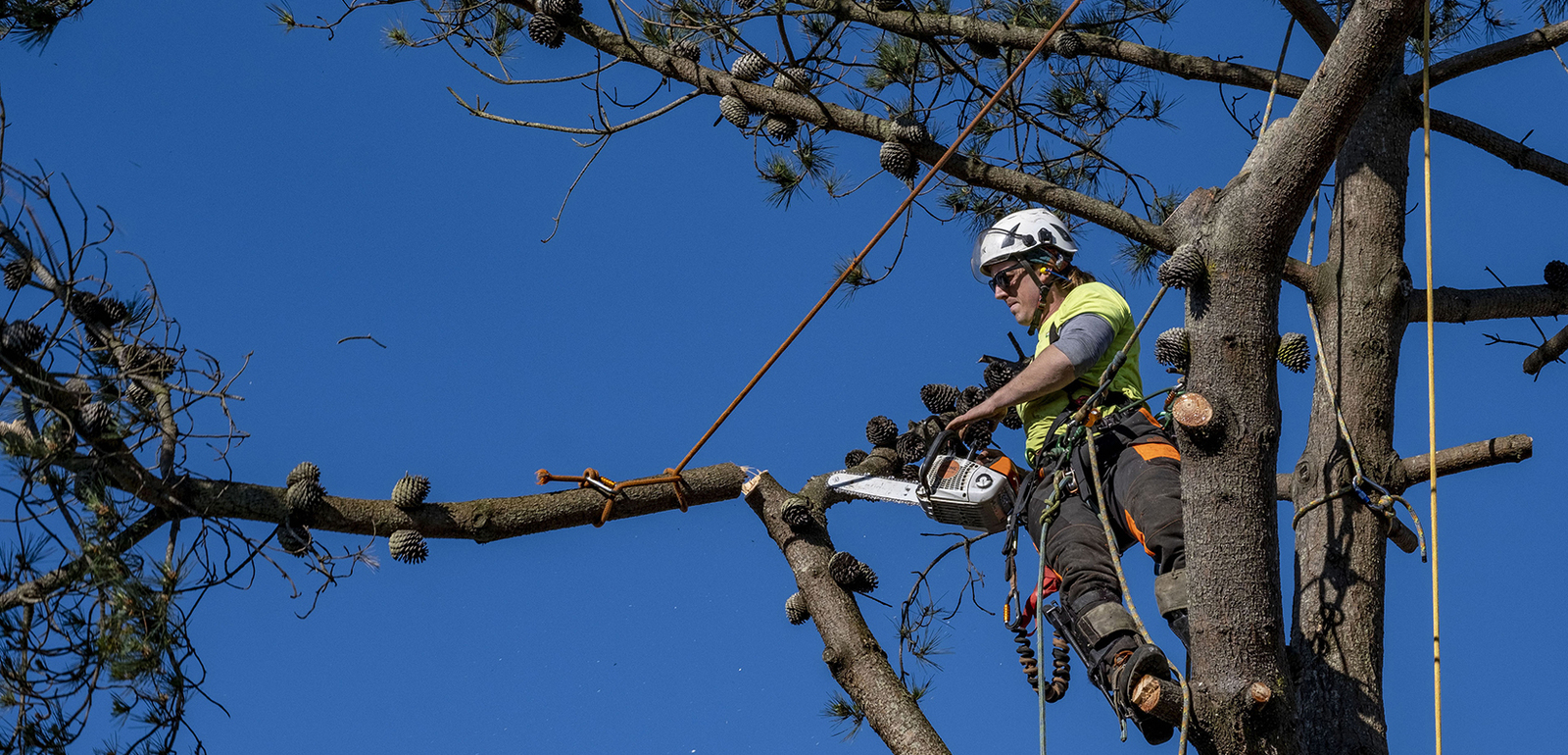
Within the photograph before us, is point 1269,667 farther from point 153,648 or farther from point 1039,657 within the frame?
point 153,648

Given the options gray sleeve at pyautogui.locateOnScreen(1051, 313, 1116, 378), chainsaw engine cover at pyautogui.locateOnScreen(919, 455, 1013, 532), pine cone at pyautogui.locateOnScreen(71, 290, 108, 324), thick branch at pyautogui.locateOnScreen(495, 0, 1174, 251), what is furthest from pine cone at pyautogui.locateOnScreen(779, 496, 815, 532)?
pine cone at pyautogui.locateOnScreen(71, 290, 108, 324)

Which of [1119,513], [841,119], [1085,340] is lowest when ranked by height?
[1119,513]

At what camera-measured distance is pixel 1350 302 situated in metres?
4.20

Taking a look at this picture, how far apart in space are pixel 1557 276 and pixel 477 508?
363 cm

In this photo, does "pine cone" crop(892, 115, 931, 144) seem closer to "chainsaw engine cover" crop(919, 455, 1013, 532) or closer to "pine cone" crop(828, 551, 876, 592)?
"chainsaw engine cover" crop(919, 455, 1013, 532)

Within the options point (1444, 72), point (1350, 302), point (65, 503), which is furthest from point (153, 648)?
point (1444, 72)

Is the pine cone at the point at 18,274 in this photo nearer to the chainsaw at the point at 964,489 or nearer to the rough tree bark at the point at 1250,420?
the chainsaw at the point at 964,489

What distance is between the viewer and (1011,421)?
4.78 metres

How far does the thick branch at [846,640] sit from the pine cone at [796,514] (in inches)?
0.9

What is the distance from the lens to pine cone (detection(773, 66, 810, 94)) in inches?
185

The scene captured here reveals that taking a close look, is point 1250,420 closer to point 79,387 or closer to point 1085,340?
point 1085,340

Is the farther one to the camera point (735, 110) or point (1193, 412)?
point (735, 110)

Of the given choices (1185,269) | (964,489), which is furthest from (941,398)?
(1185,269)

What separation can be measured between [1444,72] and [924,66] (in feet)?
5.88
